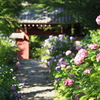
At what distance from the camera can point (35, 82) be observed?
7105mm

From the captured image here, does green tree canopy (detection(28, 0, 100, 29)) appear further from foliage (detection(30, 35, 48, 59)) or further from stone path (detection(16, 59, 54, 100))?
foliage (detection(30, 35, 48, 59))

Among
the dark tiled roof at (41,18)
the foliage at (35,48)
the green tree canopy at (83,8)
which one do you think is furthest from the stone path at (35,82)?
the foliage at (35,48)

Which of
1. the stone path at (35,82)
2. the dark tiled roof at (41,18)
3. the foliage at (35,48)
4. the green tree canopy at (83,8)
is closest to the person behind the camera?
the stone path at (35,82)

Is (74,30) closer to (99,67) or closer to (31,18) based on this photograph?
(31,18)

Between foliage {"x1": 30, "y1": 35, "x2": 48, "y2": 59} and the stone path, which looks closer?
the stone path

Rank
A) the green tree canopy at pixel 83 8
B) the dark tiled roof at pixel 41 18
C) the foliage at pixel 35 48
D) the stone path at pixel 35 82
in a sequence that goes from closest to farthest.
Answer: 1. the stone path at pixel 35 82
2. the green tree canopy at pixel 83 8
3. the dark tiled roof at pixel 41 18
4. the foliage at pixel 35 48

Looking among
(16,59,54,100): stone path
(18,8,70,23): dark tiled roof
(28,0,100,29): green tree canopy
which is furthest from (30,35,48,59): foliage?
(28,0,100,29): green tree canopy

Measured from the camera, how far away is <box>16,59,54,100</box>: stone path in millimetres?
5781

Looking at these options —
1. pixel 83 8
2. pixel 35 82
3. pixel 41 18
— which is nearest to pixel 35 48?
pixel 41 18

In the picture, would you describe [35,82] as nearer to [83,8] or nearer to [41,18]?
[83,8]

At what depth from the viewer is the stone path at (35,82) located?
5.78 m

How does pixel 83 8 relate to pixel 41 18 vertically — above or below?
above

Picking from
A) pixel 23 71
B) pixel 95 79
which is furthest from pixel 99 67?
pixel 23 71

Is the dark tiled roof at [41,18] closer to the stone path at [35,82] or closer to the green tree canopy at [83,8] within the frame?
the green tree canopy at [83,8]
